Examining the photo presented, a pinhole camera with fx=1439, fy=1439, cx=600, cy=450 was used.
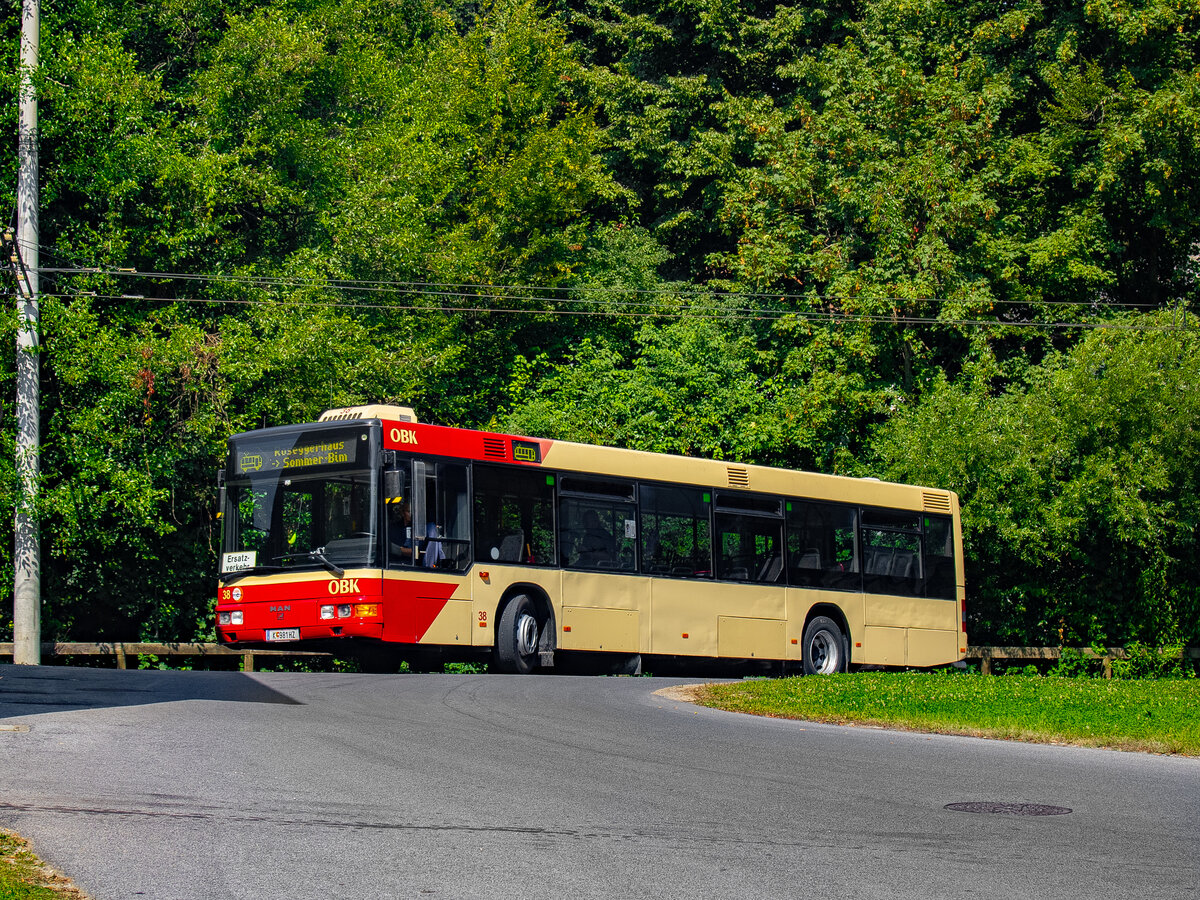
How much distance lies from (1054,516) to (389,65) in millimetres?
22892

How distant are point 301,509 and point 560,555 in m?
3.92

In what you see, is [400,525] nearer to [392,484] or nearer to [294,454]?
[392,484]

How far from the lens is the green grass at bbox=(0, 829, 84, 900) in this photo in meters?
6.12

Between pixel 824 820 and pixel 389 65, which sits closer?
pixel 824 820

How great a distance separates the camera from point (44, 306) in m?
23.0

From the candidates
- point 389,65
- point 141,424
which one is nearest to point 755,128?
point 389,65

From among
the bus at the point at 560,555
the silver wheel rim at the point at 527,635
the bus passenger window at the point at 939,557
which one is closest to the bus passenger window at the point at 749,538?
the bus at the point at 560,555

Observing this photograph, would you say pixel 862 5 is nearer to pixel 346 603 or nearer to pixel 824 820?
pixel 346 603

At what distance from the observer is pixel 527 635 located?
2006 centimetres

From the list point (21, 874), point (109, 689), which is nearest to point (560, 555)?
point (109, 689)

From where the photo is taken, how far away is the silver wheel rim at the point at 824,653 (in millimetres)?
24328

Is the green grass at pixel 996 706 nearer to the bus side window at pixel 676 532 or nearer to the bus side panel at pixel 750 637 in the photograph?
the bus side panel at pixel 750 637

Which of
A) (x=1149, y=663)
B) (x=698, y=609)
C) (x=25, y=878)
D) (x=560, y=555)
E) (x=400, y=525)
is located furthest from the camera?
(x=1149, y=663)

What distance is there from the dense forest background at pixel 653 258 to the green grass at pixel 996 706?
1092 cm
